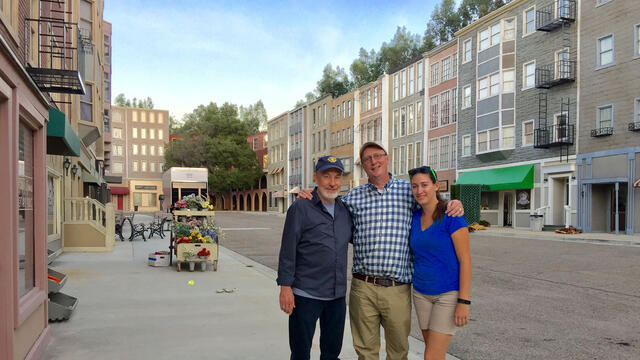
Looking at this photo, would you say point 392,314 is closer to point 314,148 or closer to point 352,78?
point 314,148

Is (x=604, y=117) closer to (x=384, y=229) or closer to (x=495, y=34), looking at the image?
(x=495, y=34)

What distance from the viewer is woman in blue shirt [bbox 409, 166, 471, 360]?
333 cm

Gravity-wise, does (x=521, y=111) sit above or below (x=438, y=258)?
above

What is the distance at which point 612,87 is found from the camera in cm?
2438

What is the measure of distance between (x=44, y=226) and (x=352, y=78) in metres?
63.2

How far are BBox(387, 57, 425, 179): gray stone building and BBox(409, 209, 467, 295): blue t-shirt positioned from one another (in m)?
37.0

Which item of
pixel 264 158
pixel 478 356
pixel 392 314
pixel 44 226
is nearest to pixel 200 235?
pixel 44 226

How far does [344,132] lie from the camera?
54.4 m

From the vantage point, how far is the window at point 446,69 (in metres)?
36.8

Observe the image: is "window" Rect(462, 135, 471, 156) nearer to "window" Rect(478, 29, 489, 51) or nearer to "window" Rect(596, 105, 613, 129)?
"window" Rect(478, 29, 489, 51)

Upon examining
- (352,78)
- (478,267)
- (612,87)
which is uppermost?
(352,78)

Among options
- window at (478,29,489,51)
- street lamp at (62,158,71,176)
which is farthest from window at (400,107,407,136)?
street lamp at (62,158,71,176)

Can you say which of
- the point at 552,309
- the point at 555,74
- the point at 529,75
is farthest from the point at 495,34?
the point at 552,309

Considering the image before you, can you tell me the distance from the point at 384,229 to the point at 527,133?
28.7 m
